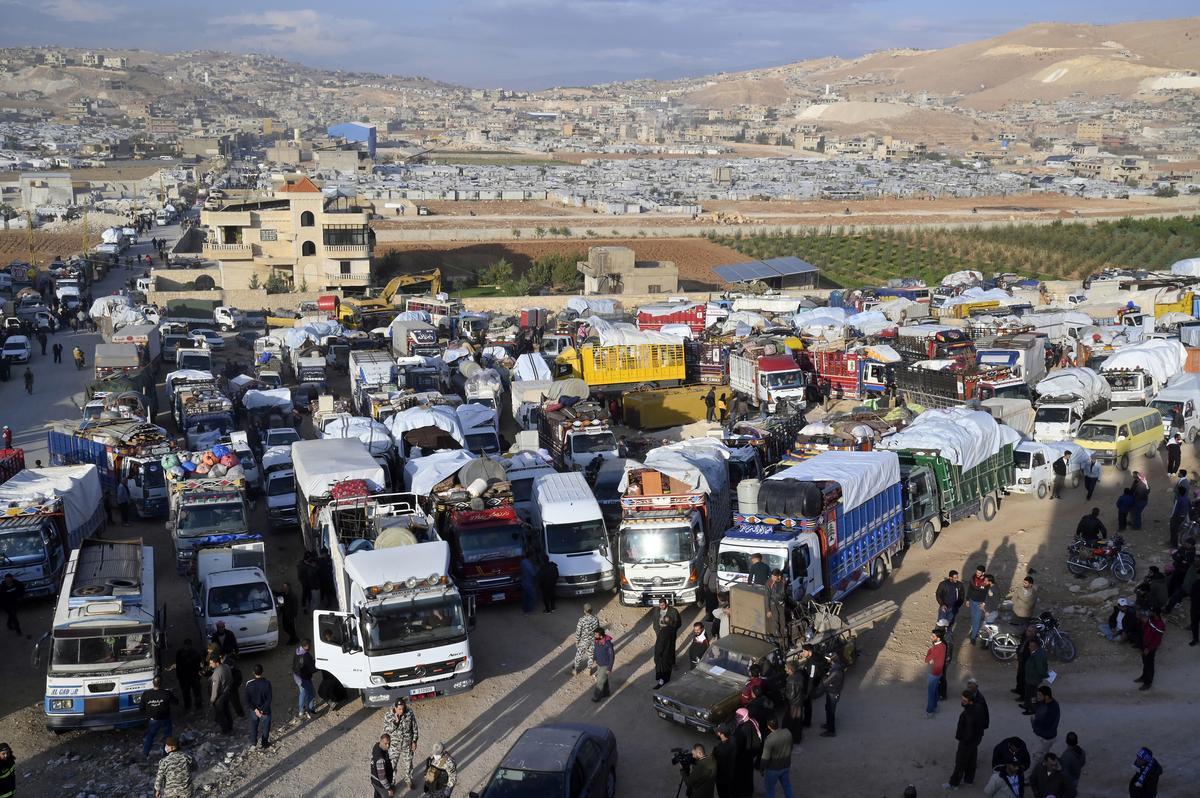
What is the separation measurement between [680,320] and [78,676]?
28.5m

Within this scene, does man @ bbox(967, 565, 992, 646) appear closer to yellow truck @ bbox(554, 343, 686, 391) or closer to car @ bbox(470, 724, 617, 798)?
car @ bbox(470, 724, 617, 798)

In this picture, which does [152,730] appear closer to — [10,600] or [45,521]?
[10,600]

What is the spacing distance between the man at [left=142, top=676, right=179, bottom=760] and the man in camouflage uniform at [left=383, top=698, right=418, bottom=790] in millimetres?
2505

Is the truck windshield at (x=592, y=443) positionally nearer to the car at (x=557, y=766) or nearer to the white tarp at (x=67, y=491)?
the white tarp at (x=67, y=491)

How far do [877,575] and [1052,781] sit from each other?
7167 millimetres

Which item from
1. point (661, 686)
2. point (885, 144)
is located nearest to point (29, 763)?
point (661, 686)

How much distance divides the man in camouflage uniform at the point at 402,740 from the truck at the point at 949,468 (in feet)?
30.8

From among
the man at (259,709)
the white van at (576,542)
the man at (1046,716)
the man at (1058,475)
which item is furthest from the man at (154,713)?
the man at (1058,475)

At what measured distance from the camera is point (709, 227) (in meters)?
81.7

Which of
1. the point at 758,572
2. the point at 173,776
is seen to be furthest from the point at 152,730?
the point at 758,572

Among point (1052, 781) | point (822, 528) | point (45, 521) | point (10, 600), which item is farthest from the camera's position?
point (45, 521)

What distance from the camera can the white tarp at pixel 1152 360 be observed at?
28.0m

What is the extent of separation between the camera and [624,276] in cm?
5347

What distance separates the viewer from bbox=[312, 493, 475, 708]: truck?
1301 centimetres
